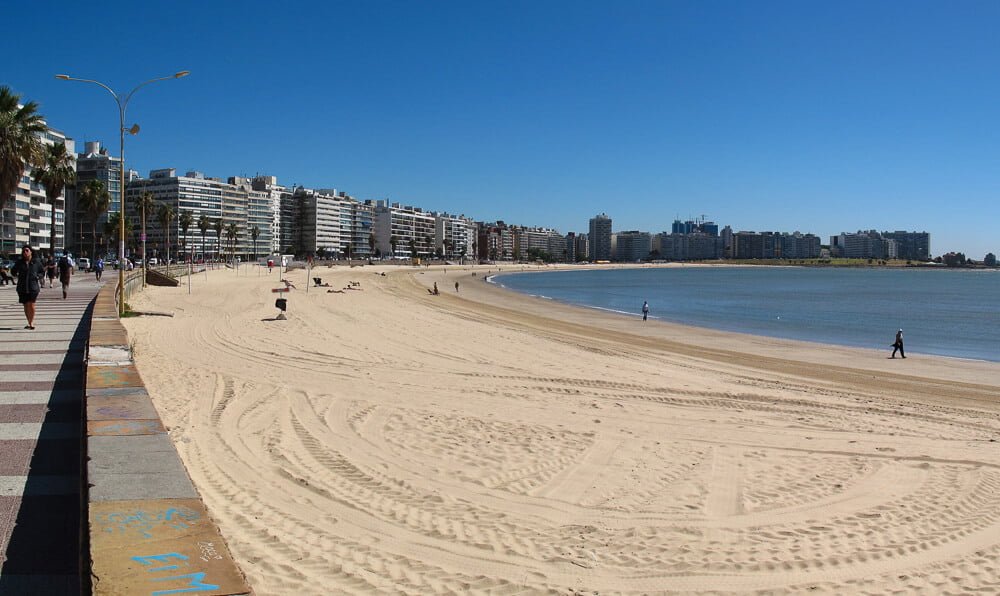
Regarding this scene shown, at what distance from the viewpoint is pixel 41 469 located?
5.79 metres

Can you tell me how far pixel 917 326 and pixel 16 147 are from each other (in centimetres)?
4326

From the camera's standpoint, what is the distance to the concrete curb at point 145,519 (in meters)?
3.12

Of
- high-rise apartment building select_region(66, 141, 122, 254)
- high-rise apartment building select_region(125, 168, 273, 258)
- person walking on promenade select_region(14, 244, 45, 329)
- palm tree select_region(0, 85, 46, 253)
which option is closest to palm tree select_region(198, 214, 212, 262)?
high-rise apartment building select_region(125, 168, 273, 258)

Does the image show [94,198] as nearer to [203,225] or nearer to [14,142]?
[14,142]

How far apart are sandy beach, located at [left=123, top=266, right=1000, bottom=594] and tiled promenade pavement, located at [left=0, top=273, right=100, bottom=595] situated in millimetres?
918

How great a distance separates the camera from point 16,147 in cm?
3133

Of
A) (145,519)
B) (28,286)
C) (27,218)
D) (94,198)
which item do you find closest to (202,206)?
(27,218)

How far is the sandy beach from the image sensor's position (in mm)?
4766

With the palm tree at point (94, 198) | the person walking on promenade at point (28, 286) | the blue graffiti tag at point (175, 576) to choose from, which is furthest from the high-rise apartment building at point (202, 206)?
the blue graffiti tag at point (175, 576)

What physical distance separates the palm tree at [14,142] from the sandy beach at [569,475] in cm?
2187

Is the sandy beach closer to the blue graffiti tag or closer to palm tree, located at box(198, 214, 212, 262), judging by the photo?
the blue graffiti tag

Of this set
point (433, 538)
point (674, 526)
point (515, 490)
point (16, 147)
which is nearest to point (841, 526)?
point (674, 526)

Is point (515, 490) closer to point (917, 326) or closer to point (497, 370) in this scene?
point (497, 370)

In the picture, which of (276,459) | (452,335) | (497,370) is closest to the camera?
(276,459)
